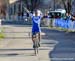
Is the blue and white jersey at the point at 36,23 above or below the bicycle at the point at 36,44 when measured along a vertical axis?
above

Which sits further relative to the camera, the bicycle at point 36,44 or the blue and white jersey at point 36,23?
the bicycle at point 36,44

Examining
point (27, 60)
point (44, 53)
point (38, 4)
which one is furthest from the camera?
point (38, 4)

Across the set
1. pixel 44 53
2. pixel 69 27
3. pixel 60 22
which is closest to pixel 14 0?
pixel 60 22

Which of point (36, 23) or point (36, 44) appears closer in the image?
point (36, 23)

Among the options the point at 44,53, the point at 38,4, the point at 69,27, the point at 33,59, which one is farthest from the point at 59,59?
the point at 38,4

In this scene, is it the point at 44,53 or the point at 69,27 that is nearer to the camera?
the point at 44,53

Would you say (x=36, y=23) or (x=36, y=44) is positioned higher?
(x=36, y=23)

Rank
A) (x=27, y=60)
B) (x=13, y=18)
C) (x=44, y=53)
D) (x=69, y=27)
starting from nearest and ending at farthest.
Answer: (x=27, y=60), (x=44, y=53), (x=69, y=27), (x=13, y=18)

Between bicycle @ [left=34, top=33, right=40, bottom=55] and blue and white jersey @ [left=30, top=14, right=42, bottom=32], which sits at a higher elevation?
blue and white jersey @ [left=30, top=14, right=42, bottom=32]

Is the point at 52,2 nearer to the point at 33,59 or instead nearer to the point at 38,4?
the point at 38,4

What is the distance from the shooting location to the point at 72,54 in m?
14.4

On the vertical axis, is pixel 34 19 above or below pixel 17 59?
above

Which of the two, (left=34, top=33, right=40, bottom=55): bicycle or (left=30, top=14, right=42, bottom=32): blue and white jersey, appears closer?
(left=30, top=14, right=42, bottom=32): blue and white jersey

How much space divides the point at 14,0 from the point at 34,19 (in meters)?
72.4
